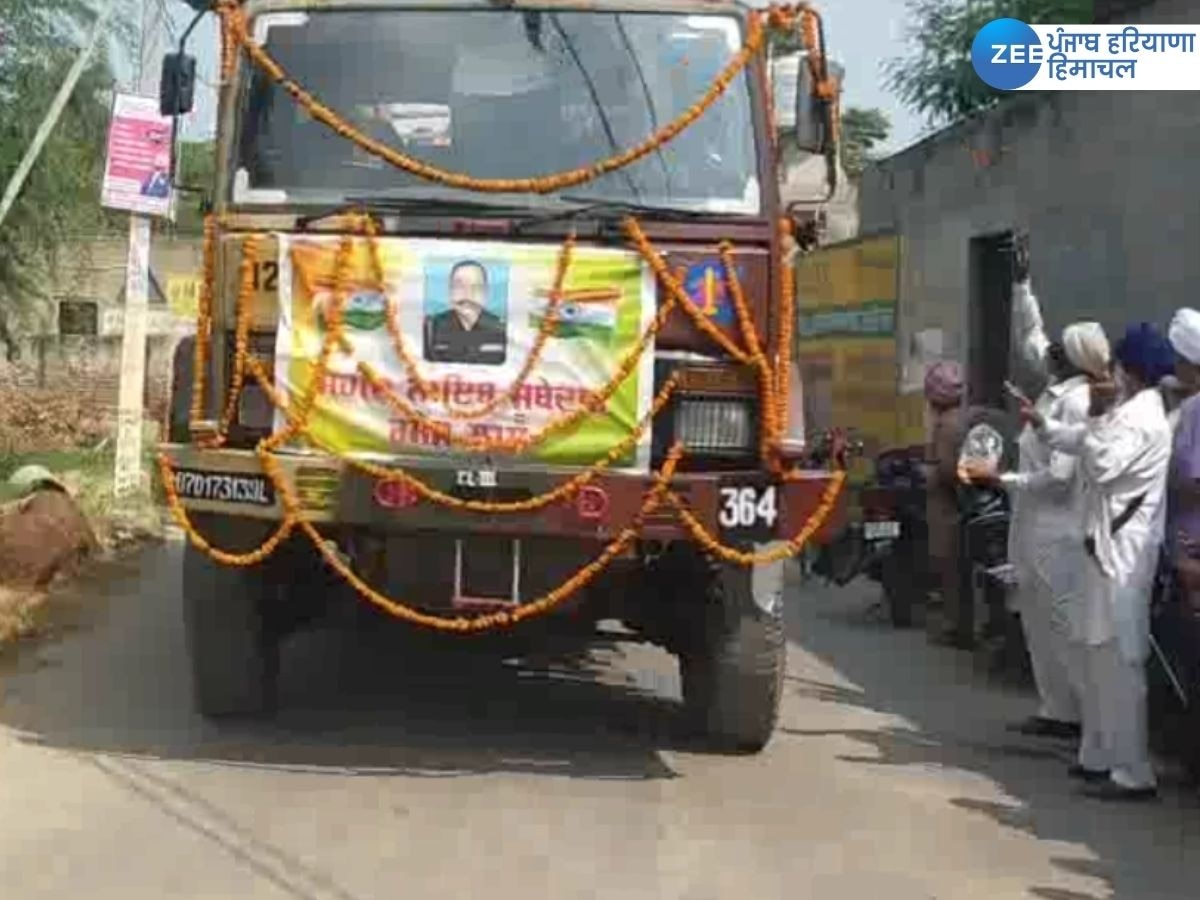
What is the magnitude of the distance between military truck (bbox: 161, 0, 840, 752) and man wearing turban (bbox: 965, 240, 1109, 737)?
1304 mm

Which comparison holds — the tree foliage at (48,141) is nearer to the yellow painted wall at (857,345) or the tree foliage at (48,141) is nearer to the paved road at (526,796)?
the yellow painted wall at (857,345)

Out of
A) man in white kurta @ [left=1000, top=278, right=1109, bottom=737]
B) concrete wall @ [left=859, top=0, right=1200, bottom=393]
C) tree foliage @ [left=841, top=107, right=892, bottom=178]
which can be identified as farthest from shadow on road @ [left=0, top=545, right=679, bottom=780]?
tree foliage @ [left=841, top=107, right=892, bottom=178]

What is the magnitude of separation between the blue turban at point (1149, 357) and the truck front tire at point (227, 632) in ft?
11.5

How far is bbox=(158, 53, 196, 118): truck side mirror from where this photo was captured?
8602mm

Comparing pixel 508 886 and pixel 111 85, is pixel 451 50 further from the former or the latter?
pixel 111 85

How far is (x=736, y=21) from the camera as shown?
8039 millimetres

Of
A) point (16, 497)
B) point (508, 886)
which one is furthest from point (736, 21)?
point (16, 497)

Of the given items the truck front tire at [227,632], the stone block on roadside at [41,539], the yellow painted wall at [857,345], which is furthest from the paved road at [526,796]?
the yellow painted wall at [857,345]

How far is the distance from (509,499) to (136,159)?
29.0 ft

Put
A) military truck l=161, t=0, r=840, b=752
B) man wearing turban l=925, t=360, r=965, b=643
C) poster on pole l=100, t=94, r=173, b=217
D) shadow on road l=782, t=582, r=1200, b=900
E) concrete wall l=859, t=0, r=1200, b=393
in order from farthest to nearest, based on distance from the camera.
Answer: poster on pole l=100, t=94, r=173, b=217 → concrete wall l=859, t=0, r=1200, b=393 → man wearing turban l=925, t=360, r=965, b=643 → military truck l=161, t=0, r=840, b=752 → shadow on road l=782, t=582, r=1200, b=900

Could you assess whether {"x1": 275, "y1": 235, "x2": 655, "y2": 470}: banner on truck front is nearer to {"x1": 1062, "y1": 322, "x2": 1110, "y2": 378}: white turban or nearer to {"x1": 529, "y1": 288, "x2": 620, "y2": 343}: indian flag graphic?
{"x1": 529, "y1": 288, "x2": 620, "y2": 343}: indian flag graphic

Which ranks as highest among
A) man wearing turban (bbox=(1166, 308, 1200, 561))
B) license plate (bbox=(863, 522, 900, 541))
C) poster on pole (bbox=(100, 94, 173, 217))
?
poster on pole (bbox=(100, 94, 173, 217))

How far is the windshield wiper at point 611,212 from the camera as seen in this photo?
766cm

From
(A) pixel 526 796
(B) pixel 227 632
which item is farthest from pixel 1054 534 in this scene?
(B) pixel 227 632
